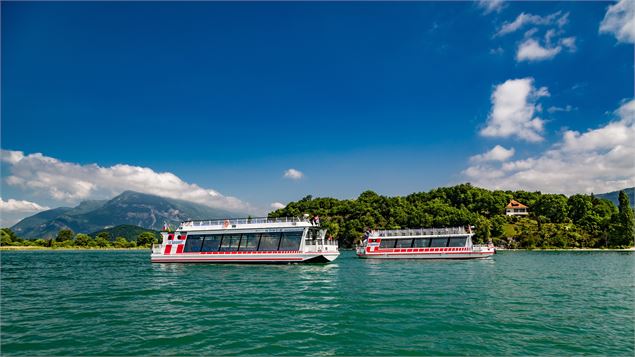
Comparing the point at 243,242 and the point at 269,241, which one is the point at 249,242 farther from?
the point at 269,241

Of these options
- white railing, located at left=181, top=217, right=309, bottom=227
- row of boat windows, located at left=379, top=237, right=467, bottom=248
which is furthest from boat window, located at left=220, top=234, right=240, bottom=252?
row of boat windows, located at left=379, top=237, right=467, bottom=248

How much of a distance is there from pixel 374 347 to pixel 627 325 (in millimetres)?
10635

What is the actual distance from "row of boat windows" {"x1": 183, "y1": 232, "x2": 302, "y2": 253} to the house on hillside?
114475mm

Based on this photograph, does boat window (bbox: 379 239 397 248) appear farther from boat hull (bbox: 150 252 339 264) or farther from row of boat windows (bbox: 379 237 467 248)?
boat hull (bbox: 150 252 339 264)

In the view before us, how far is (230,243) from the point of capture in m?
47.6

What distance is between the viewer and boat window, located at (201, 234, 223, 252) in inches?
1902

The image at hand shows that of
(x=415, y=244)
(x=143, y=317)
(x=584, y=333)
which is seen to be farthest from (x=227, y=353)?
(x=415, y=244)

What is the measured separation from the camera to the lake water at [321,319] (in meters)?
12.5

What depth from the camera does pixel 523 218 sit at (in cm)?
12519

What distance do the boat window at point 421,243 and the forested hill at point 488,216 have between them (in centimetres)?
4500

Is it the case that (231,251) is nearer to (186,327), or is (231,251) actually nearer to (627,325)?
(186,327)

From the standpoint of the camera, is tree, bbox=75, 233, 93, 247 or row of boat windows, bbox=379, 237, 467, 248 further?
tree, bbox=75, 233, 93, 247

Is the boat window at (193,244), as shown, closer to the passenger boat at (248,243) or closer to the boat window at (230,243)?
the passenger boat at (248,243)

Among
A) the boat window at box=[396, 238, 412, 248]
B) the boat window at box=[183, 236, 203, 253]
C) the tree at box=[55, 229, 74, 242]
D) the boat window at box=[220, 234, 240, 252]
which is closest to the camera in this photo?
the boat window at box=[220, 234, 240, 252]
